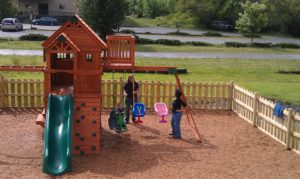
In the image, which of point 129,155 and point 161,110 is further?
point 161,110

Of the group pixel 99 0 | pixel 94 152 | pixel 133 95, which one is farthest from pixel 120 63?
pixel 99 0

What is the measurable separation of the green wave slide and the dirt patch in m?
0.31

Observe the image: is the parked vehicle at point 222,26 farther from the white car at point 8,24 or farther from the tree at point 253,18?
the white car at point 8,24

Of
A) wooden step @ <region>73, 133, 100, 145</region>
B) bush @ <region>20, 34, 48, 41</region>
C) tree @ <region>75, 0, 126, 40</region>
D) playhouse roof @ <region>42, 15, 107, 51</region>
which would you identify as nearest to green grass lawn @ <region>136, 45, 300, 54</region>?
tree @ <region>75, 0, 126, 40</region>

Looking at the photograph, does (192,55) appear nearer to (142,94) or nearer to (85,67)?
(142,94)

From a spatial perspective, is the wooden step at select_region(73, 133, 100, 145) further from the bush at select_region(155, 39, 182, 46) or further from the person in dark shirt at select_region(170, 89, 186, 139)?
the bush at select_region(155, 39, 182, 46)

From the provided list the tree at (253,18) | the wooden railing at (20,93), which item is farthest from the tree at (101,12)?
the wooden railing at (20,93)

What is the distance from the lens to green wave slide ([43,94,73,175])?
11466 millimetres

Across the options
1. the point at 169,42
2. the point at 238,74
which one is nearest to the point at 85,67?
the point at 238,74

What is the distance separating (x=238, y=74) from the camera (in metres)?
27.8

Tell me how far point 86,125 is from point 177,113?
304 cm

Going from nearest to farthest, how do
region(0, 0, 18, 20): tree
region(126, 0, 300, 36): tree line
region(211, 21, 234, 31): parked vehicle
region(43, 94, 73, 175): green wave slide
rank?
region(43, 94, 73, 175): green wave slide
region(0, 0, 18, 20): tree
region(126, 0, 300, 36): tree line
region(211, 21, 234, 31): parked vehicle

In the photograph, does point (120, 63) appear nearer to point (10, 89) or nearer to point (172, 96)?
point (172, 96)

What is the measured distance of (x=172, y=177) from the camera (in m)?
11.2
